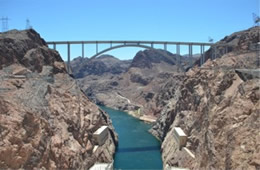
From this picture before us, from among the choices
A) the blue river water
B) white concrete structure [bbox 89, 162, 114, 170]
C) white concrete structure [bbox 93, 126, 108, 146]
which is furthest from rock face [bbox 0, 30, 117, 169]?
the blue river water

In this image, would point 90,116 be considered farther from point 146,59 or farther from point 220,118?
point 146,59

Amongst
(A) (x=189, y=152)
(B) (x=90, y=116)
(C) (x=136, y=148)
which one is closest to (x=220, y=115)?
(A) (x=189, y=152)

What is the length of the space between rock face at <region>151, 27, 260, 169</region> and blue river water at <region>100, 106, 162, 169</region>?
6.20 feet

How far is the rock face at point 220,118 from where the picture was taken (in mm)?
19750

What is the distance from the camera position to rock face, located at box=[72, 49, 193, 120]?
→ 8661cm

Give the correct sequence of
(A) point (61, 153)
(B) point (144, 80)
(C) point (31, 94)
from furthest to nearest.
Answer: (B) point (144, 80), (C) point (31, 94), (A) point (61, 153)

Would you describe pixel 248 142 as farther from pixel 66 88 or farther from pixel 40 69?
pixel 40 69

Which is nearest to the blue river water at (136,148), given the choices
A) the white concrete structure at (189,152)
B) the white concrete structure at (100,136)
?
the white concrete structure at (100,136)

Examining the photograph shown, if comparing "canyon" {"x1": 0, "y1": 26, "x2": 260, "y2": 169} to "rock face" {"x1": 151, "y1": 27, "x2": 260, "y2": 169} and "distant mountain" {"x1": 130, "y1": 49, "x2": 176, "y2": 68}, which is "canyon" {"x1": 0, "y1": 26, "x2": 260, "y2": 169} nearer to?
"rock face" {"x1": 151, "y1": 27, "x2": 260, "y2": 169}

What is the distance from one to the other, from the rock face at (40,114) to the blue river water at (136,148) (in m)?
1.84

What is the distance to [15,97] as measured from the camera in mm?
25141

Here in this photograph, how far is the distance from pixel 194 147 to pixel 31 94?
1765cm

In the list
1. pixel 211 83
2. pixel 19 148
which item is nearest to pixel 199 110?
pixel 211 83

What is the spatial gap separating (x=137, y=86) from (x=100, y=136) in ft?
224
